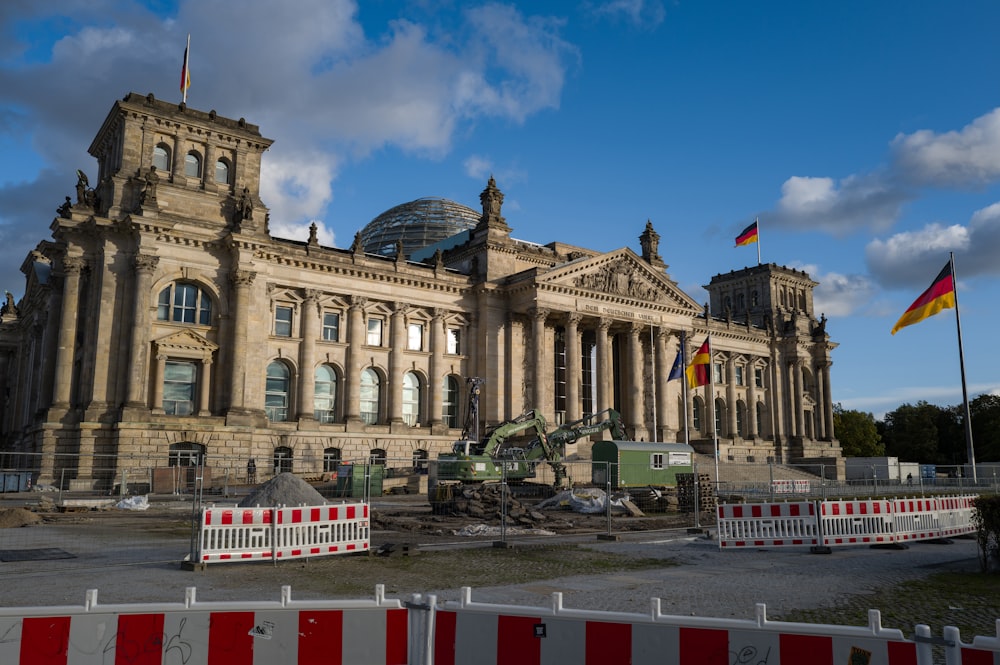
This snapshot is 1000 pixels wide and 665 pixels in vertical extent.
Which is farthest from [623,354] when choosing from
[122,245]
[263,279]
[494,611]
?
[494,611]

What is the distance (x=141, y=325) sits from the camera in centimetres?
4156

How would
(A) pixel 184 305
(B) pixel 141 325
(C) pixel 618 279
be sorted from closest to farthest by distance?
(B) pixel 141 325, (A) pixel 184 305, (C) pixel 618 279

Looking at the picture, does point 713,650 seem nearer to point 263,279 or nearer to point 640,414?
point 263,279

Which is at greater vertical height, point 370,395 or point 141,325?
point 141,325

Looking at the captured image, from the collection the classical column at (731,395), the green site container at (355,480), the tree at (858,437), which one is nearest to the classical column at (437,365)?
the green site container at (355,480)

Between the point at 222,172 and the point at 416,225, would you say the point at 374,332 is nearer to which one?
the point at 222,172

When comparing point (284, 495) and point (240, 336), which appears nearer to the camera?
point (284, 495)

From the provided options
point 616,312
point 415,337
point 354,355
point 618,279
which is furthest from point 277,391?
point 618,279

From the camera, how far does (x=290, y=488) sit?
1855 cm

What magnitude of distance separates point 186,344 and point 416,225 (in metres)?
33.8

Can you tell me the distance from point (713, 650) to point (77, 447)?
41.0m

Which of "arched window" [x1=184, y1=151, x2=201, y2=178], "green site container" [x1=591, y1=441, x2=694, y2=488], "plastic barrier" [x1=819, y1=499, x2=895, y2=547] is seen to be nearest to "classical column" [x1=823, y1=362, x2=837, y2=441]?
"green site container" [x1=591, y1=441, x2=694, y2=488]

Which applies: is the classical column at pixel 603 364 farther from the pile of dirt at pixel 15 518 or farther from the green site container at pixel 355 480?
the pile of dirt at pixel 15 518

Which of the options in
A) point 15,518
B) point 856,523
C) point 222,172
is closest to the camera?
point 856,523
